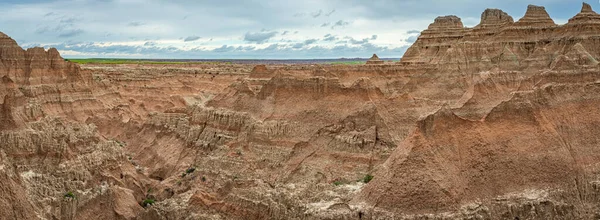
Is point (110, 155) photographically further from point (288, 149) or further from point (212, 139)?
point (288, 149)

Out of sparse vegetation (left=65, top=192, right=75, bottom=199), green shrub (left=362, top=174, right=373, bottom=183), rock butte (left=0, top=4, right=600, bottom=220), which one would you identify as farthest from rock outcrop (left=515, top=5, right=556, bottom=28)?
sparse vegetation (left=65, top=192, right=75, bottom=199)

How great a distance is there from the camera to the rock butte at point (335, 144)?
93.5 feet

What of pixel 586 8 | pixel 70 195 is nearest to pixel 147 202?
pixel 70 195

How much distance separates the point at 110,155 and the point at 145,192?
146 inches

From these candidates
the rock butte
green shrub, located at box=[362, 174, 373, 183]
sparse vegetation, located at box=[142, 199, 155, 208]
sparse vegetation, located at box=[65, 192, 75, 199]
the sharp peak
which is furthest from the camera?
the sharp peak

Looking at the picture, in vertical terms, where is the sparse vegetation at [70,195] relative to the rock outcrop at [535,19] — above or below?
below

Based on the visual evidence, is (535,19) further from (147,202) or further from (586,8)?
(147,202)

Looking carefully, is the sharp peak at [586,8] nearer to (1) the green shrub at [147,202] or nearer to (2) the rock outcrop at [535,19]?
(2) the rock outcrop at [535,19]

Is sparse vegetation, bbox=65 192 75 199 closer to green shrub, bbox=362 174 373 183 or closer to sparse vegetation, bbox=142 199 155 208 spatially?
sparse vegetation, bbox=142 199 155 208

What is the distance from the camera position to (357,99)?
1764 inches

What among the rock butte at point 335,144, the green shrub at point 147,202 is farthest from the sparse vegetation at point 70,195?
the green shrub at point 147,202

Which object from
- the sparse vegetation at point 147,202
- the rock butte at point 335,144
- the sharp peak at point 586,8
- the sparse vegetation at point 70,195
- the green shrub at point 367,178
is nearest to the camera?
the rock butte at point 335,144

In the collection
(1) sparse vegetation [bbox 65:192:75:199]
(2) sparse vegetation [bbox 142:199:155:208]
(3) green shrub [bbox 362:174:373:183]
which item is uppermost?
(3) green shrub [bbox 362:174:373:183]

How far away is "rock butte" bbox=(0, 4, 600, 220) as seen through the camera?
2850 centimetres
